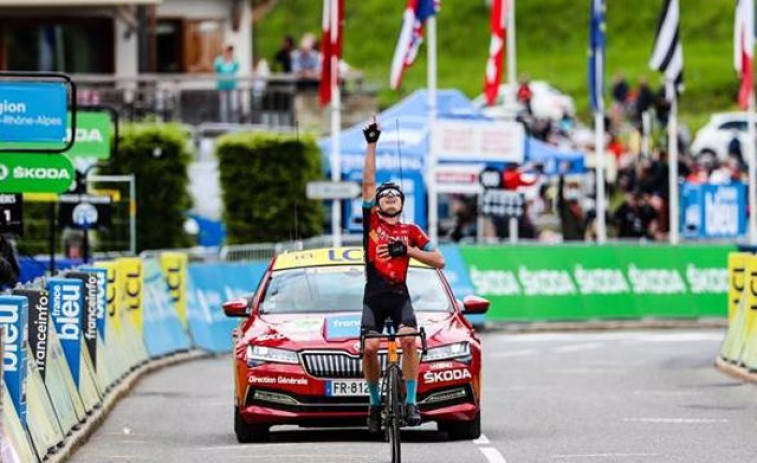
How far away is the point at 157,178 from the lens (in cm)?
4059

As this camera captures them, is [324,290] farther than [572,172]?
No

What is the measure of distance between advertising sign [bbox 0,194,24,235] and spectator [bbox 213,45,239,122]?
24.6m

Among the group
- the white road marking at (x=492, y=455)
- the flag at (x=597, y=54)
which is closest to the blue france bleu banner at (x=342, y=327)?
the white road marking at (x=492, y=455)

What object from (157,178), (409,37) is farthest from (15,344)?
(157,178)

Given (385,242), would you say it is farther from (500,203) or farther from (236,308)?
(500,203)

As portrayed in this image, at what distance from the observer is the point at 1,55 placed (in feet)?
162

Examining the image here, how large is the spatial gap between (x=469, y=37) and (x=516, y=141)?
61319 millimetres

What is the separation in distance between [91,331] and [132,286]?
20.0 ft

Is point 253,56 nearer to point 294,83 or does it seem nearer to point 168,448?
point 294,83

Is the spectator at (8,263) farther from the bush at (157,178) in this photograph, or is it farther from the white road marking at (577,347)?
the bush at (157,178)

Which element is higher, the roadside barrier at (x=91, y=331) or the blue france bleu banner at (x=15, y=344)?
the blue france bleu banner at (x=15, y=344)

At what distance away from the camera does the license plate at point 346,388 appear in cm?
1819

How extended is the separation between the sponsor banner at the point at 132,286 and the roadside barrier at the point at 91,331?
18 mm

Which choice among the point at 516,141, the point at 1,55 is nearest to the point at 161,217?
the point at 516,141
